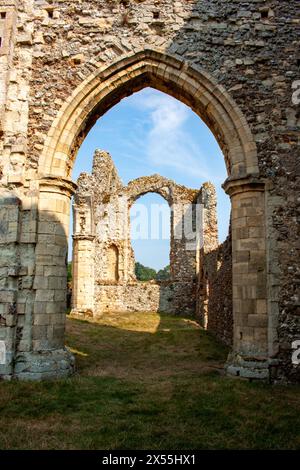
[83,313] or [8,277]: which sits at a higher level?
[8,277]

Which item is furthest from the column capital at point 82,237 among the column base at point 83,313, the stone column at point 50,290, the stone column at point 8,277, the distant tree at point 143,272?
the distant tree at point 143,272

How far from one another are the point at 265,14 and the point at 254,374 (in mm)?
5959

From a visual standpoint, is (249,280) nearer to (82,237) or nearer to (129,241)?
(82,237)

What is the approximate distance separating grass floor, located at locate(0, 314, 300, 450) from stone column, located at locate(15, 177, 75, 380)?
0.34 m

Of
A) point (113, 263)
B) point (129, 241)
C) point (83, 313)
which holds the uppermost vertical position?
point (129, 241)

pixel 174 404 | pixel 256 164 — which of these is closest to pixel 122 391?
pixel 174 404

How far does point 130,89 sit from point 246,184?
9.37 ft

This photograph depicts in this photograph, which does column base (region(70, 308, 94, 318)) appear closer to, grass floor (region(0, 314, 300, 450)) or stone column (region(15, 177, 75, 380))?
grass floor (region(0, 314, 300, 450))

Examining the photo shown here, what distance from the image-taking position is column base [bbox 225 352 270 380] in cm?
528

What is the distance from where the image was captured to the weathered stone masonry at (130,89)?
18.1ft

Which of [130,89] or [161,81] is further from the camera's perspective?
[130,89]

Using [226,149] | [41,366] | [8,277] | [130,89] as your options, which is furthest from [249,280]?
[130,89]

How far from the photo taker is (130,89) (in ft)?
22.1

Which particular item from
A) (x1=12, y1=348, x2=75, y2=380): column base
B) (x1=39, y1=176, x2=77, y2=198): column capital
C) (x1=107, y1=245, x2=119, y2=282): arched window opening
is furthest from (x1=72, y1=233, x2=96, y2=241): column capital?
(x1=12, y1=348, x2=75, y2=380): column base
